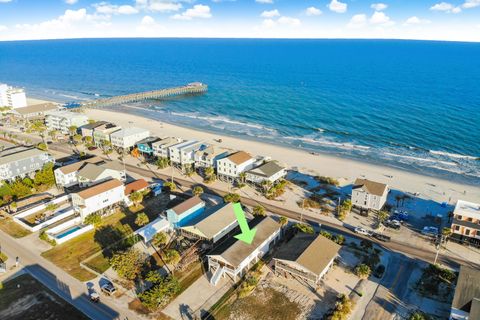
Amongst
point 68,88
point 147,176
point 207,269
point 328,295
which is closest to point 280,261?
point 328,295

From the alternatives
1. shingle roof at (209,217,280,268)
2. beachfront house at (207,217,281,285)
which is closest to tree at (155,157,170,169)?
shingle roof at (209,217,280,268)

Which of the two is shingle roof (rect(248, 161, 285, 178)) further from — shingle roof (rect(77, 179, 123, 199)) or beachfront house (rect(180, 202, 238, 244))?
shingle roof (rect(77, 179, 123, 199))

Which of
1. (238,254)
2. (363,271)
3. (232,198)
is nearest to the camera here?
(363,271)

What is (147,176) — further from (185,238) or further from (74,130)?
(74,130)

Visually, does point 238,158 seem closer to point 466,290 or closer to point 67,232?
point 67,232

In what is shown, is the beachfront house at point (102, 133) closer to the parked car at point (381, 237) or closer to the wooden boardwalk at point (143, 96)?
the wooden boardwalk at point (143, 96)

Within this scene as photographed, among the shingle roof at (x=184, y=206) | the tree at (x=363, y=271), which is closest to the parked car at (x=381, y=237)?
the tree at (x=363, y=271)

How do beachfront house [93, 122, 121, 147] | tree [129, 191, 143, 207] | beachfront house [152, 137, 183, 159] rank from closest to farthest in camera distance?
tree [129, 191, 143, 207] < beachfront house [152, 137, 183, 159] < beachfront house [93, 122, 121, 147]

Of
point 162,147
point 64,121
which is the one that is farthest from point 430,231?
point 64,121
